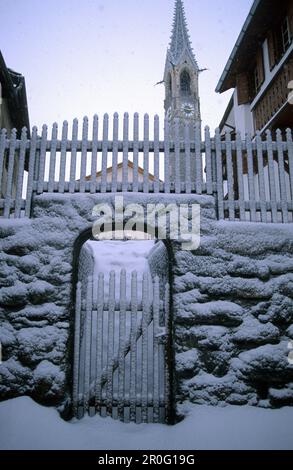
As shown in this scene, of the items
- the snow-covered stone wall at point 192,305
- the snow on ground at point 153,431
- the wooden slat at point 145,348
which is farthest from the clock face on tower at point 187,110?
the snow on ground at point 153,431

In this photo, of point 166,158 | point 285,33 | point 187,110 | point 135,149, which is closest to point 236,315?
point 166,158

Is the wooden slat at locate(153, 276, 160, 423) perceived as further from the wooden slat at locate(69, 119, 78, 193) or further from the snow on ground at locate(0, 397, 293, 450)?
the wooden slat at locate(69, 119, 78, 193)

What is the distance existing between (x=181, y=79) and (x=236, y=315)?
44.5 meters

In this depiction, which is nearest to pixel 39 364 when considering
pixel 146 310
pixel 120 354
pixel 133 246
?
pixel 120 354

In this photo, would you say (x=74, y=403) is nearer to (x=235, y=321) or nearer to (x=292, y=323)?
(x=235, y=321)

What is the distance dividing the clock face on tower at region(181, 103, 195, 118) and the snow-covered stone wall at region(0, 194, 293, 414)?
1548 inches

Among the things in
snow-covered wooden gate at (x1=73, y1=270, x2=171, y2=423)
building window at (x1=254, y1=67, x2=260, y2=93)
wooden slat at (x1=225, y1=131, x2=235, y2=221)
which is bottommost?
snow-covered wooden gate at (x1=73, y1=270, x2=171, y2=423)

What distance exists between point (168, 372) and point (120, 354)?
2.15ft

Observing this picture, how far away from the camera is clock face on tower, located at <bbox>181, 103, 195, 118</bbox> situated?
1635 inches

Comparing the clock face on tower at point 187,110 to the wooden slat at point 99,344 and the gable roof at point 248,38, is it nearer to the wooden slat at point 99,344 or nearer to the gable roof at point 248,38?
the gable roof at point 248,38

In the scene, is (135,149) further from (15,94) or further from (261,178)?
(15,94)

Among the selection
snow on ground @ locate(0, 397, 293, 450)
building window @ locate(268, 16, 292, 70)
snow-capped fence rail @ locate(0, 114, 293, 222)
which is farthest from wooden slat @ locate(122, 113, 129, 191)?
building window @ locate(268, 16, 292, 70)

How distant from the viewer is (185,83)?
44.2 meters

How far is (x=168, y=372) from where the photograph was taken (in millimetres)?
4562
